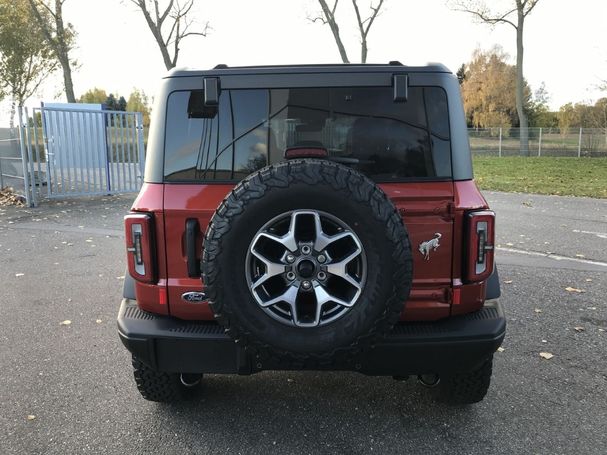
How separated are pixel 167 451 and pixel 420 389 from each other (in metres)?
1.60

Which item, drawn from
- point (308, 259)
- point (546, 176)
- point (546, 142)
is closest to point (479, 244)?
point (308, 259)

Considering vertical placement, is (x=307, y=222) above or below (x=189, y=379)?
above

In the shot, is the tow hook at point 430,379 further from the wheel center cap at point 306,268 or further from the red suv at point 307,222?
the wheel center cap at point 306,268

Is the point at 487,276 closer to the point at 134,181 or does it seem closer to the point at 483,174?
the point at 134,181

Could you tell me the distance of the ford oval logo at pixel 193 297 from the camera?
8.82 feet

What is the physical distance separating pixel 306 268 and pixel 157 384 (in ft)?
4.28

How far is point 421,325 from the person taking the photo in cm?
271

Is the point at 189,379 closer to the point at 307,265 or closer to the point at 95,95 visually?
the point at 307,265

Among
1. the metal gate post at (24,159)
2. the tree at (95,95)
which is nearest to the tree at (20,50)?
the metal gate post at (24,159)

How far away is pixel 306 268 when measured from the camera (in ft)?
7.88

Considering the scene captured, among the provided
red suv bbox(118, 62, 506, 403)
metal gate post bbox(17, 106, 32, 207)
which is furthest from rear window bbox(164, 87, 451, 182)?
metal gate post bbox(17, 106, 32, 207)

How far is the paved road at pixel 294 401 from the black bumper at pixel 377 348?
46 cm

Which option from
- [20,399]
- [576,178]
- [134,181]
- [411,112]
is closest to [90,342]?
[20,399]

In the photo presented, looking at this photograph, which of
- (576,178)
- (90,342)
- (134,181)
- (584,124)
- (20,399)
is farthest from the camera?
(584,124)
